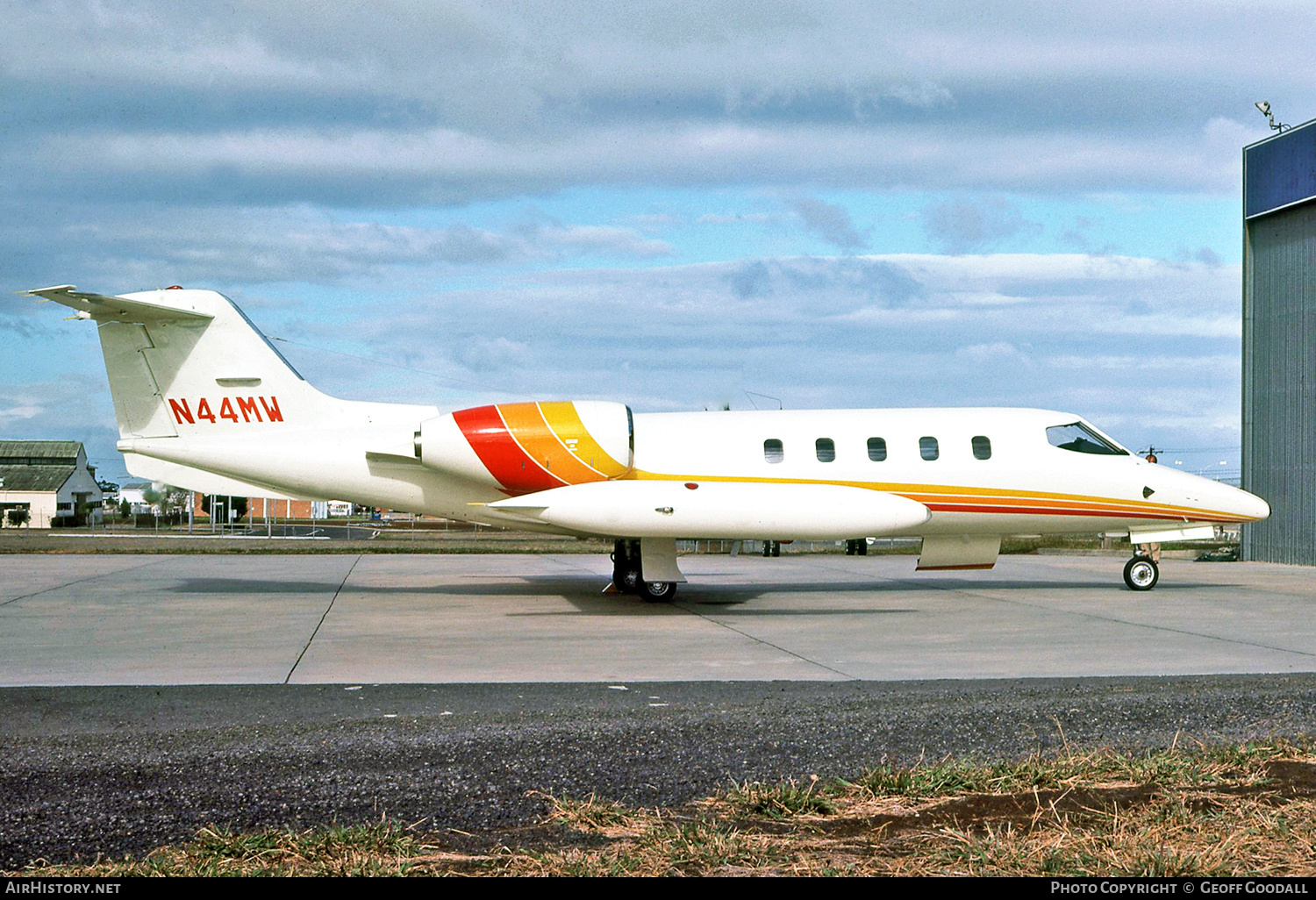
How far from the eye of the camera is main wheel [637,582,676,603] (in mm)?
17672

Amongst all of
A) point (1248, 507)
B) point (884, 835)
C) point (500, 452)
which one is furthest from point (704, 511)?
point (884, 835)

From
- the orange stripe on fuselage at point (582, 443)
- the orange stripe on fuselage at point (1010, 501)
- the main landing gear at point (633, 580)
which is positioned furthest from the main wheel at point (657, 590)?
the orange stripe on fuselage at point (582, 443)

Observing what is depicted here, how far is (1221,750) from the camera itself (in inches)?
271

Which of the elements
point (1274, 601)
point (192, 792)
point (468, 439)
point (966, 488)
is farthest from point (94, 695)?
point (1274, 601)

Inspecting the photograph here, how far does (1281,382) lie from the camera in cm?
2919

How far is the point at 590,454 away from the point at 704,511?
6.38 feet

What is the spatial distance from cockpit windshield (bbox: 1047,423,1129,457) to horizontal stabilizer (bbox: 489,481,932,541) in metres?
3.74

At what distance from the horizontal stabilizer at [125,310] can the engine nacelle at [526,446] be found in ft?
13.6

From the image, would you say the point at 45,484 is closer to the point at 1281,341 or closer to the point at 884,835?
the point at 1281,341

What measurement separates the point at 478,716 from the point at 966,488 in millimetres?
11715

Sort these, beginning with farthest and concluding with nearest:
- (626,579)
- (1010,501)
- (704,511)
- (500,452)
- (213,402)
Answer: (626,579), (1010,501), (213,402), (500,452), (704,511)

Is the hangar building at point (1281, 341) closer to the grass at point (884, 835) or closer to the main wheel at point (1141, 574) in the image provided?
the main wheel at point (1141, 574)

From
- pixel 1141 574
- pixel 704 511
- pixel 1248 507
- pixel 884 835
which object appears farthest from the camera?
pixel 1141 574

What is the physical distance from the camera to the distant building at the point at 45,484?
274 feet
